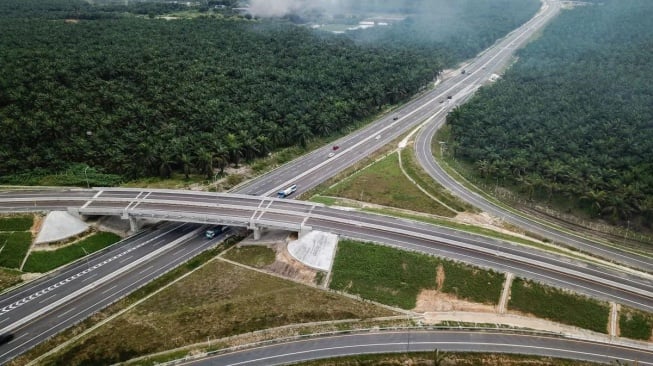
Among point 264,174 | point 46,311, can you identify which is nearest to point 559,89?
point 264,174

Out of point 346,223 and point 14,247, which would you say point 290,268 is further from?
point 14,247

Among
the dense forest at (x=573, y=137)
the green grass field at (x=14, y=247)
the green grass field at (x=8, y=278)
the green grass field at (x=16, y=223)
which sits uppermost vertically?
the dense forest at (x=573, y=137)

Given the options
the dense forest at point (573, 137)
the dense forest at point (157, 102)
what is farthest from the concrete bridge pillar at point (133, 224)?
the dense forest at point (573, 137)

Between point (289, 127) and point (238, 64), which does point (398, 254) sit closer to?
point (289, 127)

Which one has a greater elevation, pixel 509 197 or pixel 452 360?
pixel 509 197

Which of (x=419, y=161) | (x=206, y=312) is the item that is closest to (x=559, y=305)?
(x=206, y=312)

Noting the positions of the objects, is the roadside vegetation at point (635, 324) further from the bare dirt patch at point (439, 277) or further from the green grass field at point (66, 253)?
the green grass field at point (66, 253)
